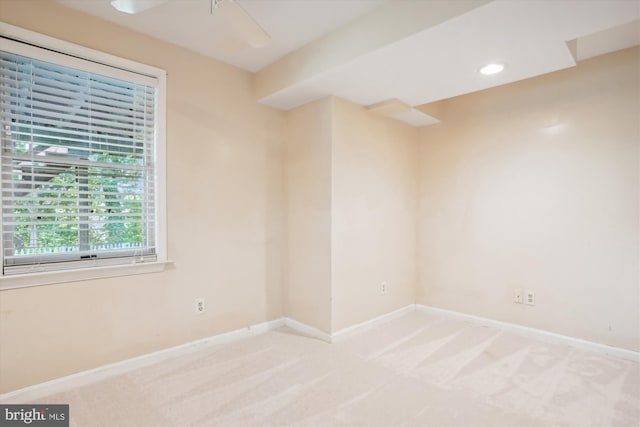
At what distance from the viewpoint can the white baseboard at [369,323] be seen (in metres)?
2.96

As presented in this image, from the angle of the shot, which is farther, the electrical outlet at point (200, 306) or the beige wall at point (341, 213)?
the beige wall at point (341, 213)

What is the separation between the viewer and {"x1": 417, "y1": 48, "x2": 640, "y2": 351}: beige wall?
261cm

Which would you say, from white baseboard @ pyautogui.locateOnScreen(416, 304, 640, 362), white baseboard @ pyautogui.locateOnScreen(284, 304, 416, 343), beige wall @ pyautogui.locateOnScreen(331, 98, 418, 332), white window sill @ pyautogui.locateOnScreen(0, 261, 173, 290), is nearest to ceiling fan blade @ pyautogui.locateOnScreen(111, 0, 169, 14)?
white window sill @ pyautogui.locateOnScreen(0, 261, 173, 290)

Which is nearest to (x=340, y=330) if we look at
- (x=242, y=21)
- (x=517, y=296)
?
(x=517, y=296)

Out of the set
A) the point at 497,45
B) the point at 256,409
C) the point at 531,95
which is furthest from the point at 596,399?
the point at 531,95

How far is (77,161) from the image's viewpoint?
2.17 meters

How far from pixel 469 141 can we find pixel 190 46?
8.90 ft

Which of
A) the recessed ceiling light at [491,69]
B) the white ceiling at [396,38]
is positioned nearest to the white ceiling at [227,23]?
the white ceiling at [396,38]

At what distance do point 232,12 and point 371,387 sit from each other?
2.23 metres

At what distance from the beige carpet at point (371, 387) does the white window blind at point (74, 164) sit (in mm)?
869

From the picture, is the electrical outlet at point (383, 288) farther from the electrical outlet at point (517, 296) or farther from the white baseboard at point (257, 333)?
the electrical outlet at point (517, 296)

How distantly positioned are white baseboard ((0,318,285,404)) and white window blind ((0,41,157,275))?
2.27 ft

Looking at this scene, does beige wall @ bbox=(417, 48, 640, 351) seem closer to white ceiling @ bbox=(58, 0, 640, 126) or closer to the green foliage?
white ceiling @ bbox=(58, 0, 640, 126)

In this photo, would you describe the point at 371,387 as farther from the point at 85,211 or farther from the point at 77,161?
the point at 77,161
